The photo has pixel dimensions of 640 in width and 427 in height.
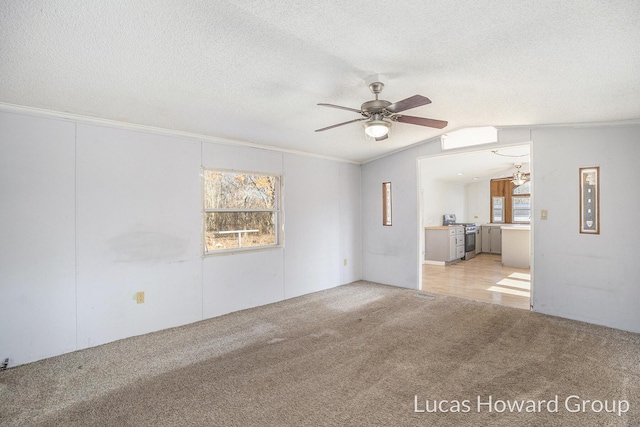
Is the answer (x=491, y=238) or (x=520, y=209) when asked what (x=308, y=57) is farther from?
(x=520, y=209)

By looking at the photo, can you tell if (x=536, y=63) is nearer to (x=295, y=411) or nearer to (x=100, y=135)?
(x=295, y=411)

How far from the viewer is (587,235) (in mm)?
3689

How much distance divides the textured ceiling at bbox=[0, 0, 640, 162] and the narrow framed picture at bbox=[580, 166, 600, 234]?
66 centimetres

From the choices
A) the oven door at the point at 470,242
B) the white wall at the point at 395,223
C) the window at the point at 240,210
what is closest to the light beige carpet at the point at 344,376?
the window at the point at 240,210

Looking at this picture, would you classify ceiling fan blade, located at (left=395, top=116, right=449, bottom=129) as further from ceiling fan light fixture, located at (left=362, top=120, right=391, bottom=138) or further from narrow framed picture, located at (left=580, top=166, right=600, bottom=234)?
narrow framed picture, located at (left=580, top=166, right=600, bottom=234)

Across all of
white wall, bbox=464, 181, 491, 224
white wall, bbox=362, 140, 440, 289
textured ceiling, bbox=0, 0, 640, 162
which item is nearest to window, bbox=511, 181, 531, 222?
white wall, bbox=464, 181, 491, 224

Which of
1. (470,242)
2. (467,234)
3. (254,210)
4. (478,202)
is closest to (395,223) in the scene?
(254,210)

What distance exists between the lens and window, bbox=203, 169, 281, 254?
400 centimetres

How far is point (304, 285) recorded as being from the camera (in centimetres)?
502

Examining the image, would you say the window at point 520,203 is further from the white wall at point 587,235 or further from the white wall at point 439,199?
the white wall at point 587,235

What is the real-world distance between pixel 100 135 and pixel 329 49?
2.56m

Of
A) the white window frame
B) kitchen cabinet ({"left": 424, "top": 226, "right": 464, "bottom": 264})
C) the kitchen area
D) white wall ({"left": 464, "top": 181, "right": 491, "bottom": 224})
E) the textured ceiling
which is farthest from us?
white wall ({"left": 464, "top": 181, "right": 491, "bottom": 224})

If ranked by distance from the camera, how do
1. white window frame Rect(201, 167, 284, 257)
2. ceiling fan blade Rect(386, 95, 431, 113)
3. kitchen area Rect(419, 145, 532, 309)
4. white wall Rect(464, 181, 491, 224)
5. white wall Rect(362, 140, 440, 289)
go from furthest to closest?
white wall Rect(464, 181, 491, 224)
kitchen area Rect(419, 145, 532, 309)
white wall Rect(362, 140, 440, 289)
white window frame Rect(201, 167, 284, 257)
ceiling fan blade Rect(386, 95, 431, 113)

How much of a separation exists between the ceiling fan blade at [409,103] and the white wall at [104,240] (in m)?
2.36
